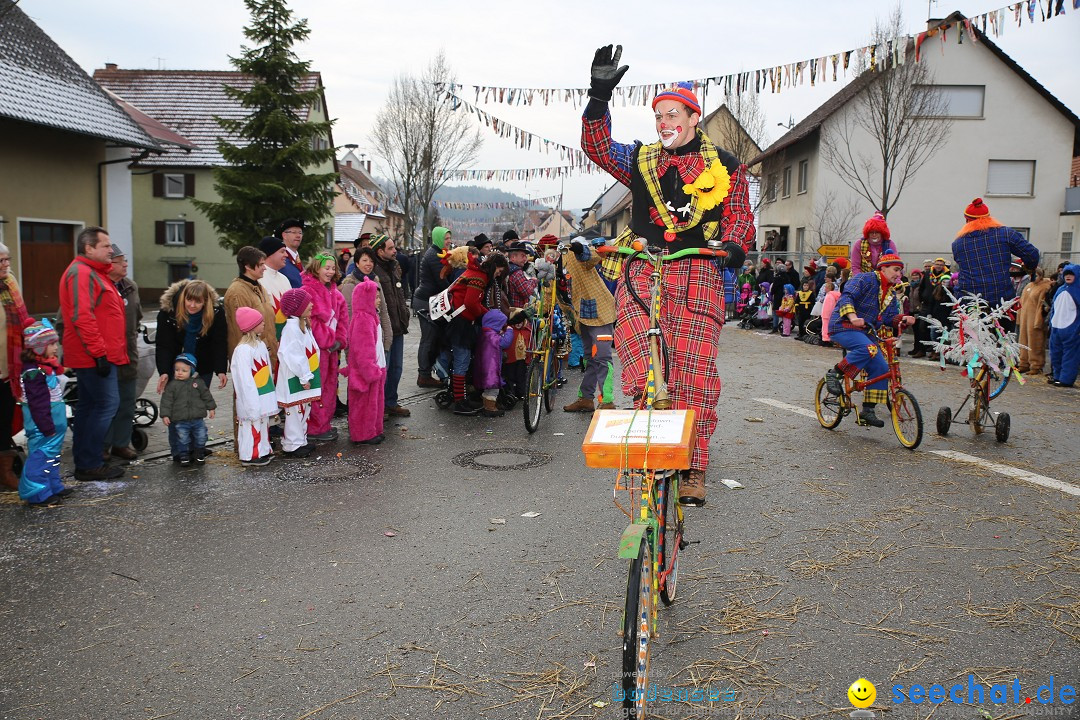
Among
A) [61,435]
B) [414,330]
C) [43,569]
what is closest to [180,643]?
[43,569]

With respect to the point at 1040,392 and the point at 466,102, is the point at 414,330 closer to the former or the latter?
the point at 466,102

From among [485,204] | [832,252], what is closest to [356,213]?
[485,204]

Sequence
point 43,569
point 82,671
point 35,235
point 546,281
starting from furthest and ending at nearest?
point 35,235
point 546,281
point 43,569
point 82,671

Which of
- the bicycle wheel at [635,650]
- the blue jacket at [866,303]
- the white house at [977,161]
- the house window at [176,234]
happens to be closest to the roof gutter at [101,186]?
the blue jacket at [866,303]

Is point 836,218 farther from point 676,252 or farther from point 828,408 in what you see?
point 676,252

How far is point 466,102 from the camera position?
22.7 meters

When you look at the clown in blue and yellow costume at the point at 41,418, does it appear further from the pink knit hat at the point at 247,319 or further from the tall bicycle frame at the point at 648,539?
the tall bicycle frame at the point at 648,539

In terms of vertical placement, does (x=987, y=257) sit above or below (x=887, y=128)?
below

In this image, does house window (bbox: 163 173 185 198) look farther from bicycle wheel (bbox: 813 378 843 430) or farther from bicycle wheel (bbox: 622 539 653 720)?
bicycle wheel (bbox: 622 539 653 720)

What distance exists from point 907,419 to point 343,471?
4.99 meters

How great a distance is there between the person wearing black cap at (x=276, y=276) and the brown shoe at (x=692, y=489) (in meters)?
4.61

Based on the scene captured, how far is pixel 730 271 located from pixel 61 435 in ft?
15.5

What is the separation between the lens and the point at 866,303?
8.08 meters

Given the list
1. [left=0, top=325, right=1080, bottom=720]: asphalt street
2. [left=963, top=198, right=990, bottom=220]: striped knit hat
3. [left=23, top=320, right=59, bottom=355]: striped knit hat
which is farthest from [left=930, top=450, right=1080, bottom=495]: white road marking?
[left=23, top=320, right=59, bottom=355]: striped knit hat
